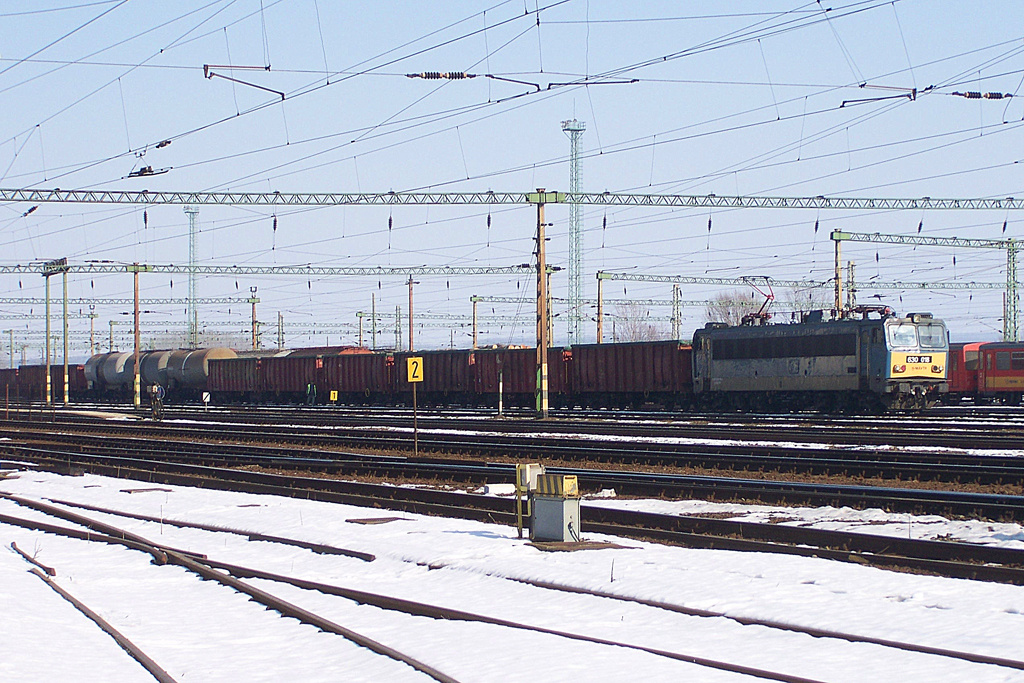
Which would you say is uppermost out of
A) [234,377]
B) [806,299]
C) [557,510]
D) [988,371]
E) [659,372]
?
[806,299]

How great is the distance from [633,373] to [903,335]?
506 inches

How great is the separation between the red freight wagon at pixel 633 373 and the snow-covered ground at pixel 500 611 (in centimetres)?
3125

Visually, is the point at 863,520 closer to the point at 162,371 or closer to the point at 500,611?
the point at 500,611

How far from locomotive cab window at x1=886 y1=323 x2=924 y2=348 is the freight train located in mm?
47

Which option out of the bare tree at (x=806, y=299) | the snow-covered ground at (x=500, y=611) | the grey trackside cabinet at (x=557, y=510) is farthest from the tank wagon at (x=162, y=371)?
the grey trackside cabinet at (x=557, y=510)

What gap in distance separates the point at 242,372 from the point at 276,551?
5647 cm

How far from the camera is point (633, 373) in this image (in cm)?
4831

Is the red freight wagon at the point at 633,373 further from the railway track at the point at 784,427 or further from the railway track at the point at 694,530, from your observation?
the railway track at the point at 694,530

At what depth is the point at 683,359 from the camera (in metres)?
46.4

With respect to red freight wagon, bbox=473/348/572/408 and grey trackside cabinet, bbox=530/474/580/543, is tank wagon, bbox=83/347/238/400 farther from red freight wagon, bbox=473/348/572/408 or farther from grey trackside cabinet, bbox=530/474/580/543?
grey trackside cabinet, bbox=530/474/580/543

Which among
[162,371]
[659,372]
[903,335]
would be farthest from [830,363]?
[162,371]

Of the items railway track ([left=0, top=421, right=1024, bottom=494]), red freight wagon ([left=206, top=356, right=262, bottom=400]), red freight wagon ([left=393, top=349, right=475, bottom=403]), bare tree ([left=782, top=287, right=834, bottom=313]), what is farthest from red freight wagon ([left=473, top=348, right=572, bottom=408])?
bare tree ([left=782, top=287, right=834, bottom=313])

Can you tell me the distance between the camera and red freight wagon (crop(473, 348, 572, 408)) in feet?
170

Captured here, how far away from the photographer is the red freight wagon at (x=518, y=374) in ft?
170
